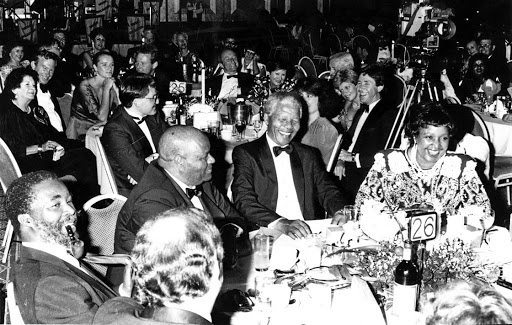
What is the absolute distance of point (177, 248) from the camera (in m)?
1.61

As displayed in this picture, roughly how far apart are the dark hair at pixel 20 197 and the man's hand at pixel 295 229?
45.9 inches

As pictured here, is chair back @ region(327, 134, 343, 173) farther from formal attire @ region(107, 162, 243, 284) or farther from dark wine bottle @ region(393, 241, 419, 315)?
dark wine bottle @ region(393, 241, 419, 315)

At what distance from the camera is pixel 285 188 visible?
145 inches

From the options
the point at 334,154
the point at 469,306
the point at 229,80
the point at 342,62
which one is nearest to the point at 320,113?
the point at 334,154

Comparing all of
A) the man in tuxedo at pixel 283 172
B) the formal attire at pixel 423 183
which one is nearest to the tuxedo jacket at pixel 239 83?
the man in tuxedo at pixel 283 172

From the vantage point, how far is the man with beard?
76.6 inches

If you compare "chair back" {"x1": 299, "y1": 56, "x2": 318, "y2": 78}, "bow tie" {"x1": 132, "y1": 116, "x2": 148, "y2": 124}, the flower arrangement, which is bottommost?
the flower arrangement

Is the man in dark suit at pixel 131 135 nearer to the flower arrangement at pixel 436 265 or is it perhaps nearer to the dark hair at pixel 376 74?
the dark hair at pixel 376 74

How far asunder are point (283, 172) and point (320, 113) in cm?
116

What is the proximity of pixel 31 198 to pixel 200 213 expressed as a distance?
0.85 m

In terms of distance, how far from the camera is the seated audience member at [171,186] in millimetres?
2689

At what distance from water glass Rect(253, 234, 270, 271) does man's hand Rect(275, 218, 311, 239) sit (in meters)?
0.33

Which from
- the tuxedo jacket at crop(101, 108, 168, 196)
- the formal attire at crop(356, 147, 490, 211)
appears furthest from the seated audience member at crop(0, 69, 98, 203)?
the formal attire at crop(356, 147, 490, 211)

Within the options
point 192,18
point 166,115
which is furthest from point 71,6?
point 166,115
